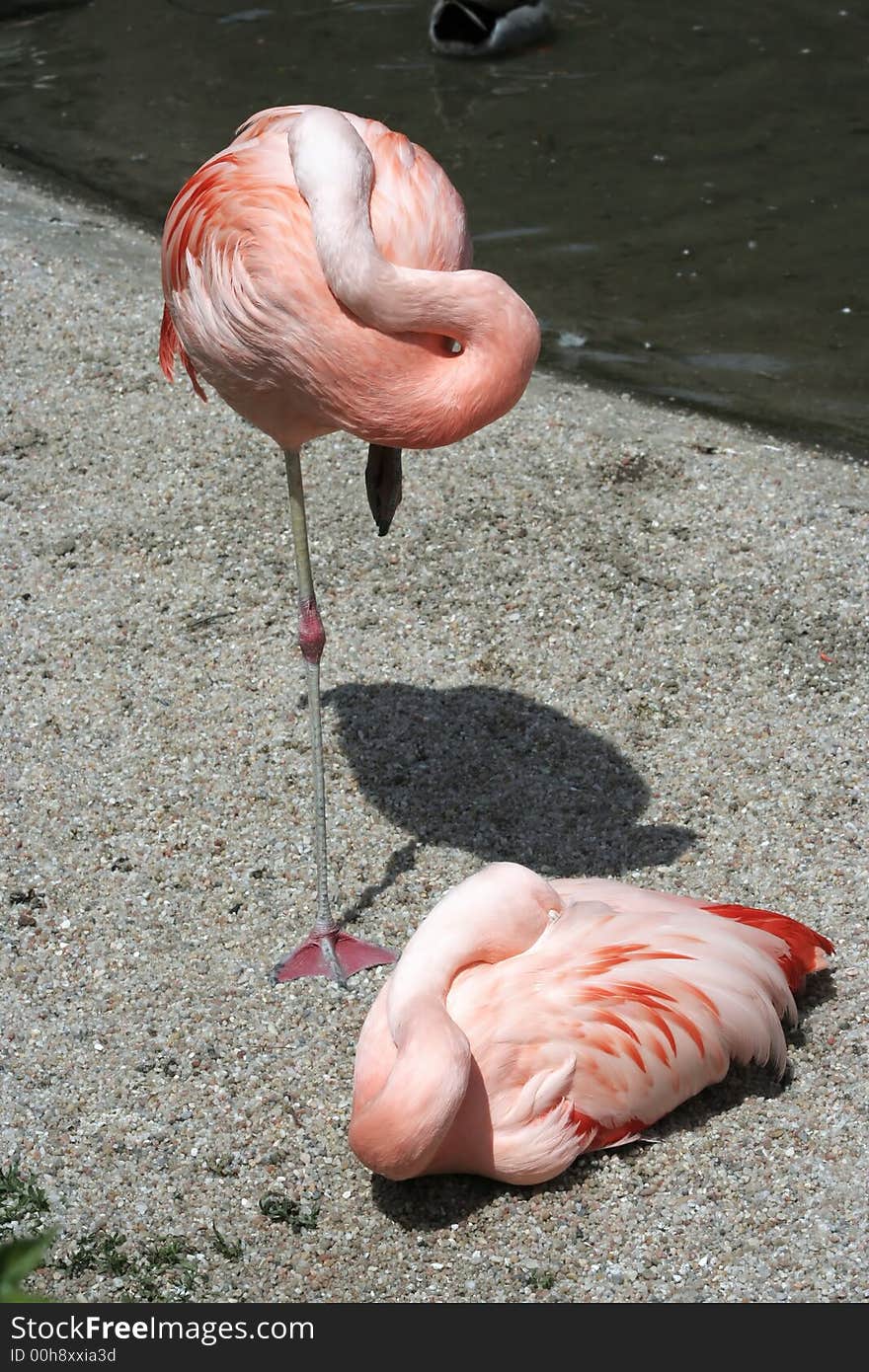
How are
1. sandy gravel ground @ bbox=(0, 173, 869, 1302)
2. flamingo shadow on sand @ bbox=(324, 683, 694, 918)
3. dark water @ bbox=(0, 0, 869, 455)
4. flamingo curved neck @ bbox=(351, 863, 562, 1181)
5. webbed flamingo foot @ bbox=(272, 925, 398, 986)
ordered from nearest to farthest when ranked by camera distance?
1. flamingo curved neck @ bbox=(351, 863, 562, 1181)
2. sandy gravel ground @ bbox=(0, 173, 869, 1302)
3. webbed flamingo foot @ bbox=(272, 925, 398, 986)
4. flamingo shadow on sand @ bbox=(324, 683, 694, 918)
5. dark water @ bbox=(0, 0, 869, 455)

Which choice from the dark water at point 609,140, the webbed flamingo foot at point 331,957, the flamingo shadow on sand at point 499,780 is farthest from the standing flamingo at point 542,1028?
the dark water at point 609,140

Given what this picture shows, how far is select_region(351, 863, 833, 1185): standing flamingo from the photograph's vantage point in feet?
9.70

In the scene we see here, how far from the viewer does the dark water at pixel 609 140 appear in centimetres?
746

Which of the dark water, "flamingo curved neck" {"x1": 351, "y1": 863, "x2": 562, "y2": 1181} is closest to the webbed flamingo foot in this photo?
"flamingo curved neck" {"x1": 351, "y1": 863, "x2": 562, "y2": 1181}

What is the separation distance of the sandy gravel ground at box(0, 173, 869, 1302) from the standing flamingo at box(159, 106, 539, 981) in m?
1.30

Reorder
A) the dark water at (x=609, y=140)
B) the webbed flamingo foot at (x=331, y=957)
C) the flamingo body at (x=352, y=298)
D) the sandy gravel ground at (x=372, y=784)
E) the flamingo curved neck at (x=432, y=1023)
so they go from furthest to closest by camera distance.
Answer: the dark water at (x=609, y=140) → the webbed flamingo foot at (x=331, y=957) → the flamingo body at (x=352, y=298) → the sandy gravel ground at (x=372, y=784) → the flamingo curved neck at (x=432, y=1023)

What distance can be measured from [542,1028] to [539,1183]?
0.34 m

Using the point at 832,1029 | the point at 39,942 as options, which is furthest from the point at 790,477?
the point at 39,942

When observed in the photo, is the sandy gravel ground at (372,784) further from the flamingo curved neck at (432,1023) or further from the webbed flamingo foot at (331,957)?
the flamingo curved neck at (432,1023)

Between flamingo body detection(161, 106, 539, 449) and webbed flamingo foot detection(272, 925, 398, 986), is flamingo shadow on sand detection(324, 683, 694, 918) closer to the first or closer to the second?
webbed flamingo foot detection(272, 925, 398, 986)

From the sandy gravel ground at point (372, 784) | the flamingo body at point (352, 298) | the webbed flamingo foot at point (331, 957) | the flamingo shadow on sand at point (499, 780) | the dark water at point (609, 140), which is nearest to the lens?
the sandy gravel ground at point (372, 784)

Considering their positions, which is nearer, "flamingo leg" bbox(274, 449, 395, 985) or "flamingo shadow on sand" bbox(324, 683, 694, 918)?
"flamingo leg" bbox(274, 449, 395, 985)

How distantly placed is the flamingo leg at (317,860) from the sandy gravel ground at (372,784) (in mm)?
63

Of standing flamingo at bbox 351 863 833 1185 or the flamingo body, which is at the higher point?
the flamingo body
